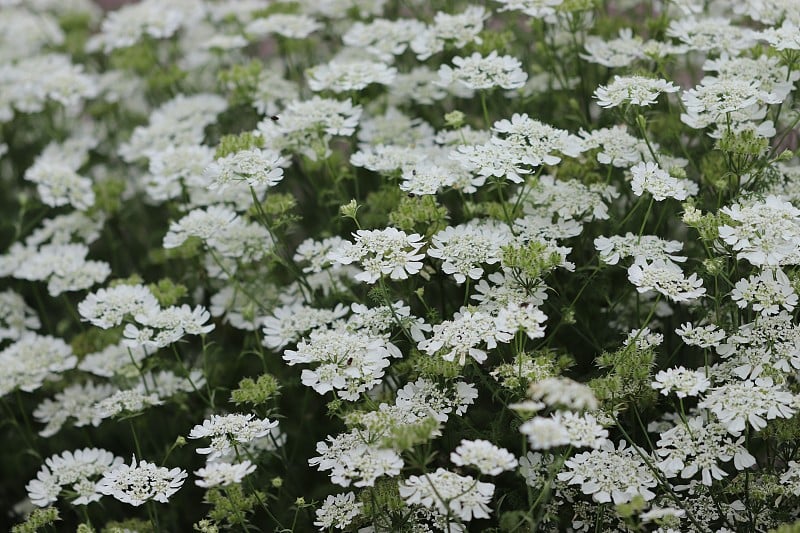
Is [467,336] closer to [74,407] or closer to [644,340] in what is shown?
[644,340]

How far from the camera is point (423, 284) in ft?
6.76

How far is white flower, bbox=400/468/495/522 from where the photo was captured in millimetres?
1538

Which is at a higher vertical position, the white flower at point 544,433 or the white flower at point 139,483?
the white flower at point 544,433

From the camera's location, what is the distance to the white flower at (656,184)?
1825 mm

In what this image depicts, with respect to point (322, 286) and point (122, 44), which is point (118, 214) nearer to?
point (122, 44)

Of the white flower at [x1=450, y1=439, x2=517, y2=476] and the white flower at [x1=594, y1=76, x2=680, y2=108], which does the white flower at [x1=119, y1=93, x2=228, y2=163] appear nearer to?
the white flower at [x1=594, y1=76, x2=680, y2=108]

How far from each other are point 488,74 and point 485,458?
98 cm

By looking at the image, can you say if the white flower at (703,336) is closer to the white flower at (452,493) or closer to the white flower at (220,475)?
the white flower at (452,493)

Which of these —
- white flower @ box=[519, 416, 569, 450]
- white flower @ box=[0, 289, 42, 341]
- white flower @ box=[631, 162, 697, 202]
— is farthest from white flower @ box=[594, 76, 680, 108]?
white flower @ box=[0, 289, 42, 341]

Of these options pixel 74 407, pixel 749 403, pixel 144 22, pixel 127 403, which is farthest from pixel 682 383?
pixel 144 22

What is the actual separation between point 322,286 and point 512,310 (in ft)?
2.39

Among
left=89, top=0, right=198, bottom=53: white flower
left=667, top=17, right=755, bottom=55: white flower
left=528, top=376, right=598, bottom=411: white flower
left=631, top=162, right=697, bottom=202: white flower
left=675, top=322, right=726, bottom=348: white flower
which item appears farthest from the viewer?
left=89, top=0, right=198, bottom=53: white flower

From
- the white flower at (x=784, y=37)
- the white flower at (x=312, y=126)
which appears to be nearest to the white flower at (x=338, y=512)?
the white flower at (x=312, y=126)

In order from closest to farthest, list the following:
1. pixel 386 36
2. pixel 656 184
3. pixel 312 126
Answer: pixel 656 184
pixel 312 126
pixel 386 36
